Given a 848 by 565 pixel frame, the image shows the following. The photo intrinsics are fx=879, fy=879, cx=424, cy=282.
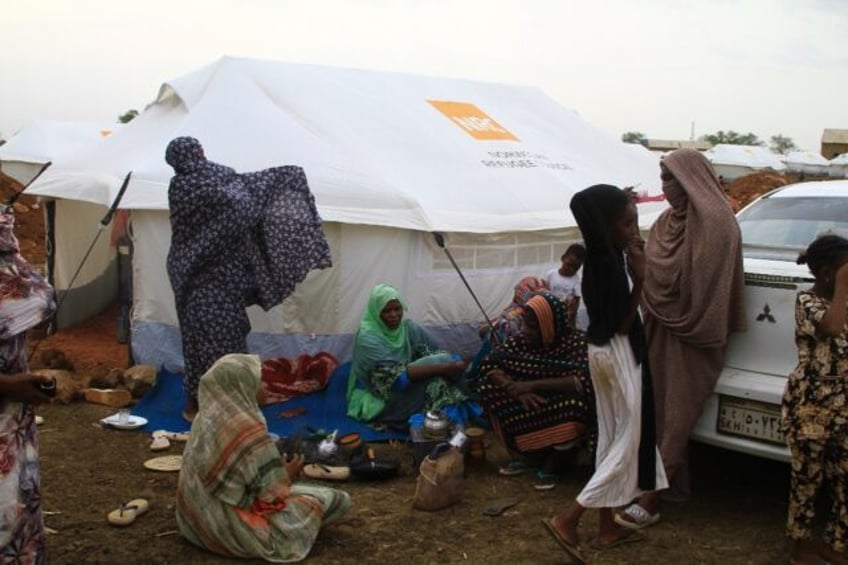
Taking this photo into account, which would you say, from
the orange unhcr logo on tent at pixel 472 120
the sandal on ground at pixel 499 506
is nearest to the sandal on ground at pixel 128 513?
the sandal on ground at pixel 499 506

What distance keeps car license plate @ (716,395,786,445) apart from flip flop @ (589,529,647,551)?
2.09 ft

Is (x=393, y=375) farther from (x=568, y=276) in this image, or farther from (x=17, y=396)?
(x=17, y=396)

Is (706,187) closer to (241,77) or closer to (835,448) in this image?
(835,448)

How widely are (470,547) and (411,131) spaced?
4.47 meters

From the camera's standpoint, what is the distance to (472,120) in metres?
8.50

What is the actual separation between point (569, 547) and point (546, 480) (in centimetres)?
121

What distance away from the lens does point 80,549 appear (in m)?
3.91

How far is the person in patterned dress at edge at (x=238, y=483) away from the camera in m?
3.68

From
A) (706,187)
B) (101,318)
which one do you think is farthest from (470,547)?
(101,318)

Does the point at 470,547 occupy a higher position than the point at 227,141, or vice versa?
the point at 227,141

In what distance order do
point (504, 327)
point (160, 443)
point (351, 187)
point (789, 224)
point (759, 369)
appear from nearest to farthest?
point (759, 369), point (789, 224), point (160, 443), point (504, 327), point (351, 187)

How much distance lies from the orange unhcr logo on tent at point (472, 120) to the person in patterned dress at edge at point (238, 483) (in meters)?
4.91

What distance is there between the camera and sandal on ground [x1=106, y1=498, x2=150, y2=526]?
4.17 meters

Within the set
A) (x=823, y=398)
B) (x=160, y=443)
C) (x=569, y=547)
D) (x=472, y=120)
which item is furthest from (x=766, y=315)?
(x=472, y=120)
